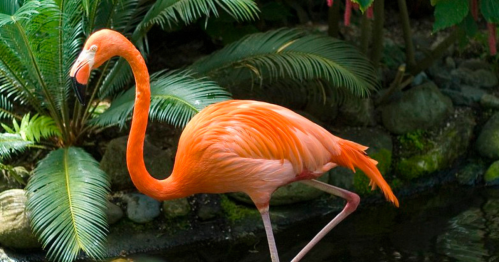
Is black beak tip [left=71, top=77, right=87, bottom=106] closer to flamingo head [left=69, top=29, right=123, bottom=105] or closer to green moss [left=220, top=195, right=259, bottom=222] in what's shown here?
flamingo head [left=69, top=29, right=123, bottom=105]

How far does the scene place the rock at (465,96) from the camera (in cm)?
754

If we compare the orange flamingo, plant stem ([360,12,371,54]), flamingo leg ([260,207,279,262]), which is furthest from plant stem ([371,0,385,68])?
flamingo leg ([260,207,279,262])

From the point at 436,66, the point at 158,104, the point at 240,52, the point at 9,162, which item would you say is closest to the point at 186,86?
the point at 158,104

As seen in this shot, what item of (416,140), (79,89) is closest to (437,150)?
(416,140)

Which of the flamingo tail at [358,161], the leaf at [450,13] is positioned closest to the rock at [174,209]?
the flamingo tail at [358,161]

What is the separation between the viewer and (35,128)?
224 inches

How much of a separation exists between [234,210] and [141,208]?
76cm

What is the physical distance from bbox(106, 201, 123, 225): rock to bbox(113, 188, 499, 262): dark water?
16.1 inches

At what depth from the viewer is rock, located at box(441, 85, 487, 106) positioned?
297 inches

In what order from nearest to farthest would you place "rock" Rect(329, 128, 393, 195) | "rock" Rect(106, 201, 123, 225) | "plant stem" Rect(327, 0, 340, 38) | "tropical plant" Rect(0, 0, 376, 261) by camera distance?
"tropical plant" Rect(0, 0, 376, 261)
"rock" Rect(106, 201, 123, 225)
"rock" Rect(329, 128, 393, 195)
"plant stem" Rect(327, 0, 340, 38)

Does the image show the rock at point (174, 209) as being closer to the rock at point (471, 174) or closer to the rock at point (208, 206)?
the rock at point (208, 206)

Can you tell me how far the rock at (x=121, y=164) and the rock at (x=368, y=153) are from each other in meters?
1.48

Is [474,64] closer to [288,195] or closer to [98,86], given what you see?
[288,195]

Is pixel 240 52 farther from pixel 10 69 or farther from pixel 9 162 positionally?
pixel 9 162
